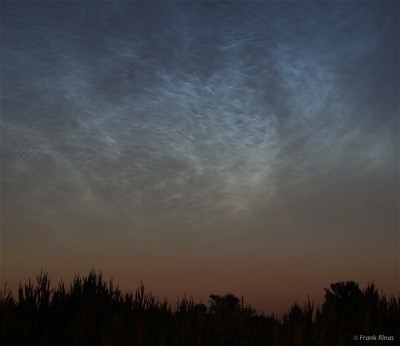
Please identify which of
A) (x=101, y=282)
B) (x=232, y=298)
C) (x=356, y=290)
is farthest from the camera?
(x=232, y=298)

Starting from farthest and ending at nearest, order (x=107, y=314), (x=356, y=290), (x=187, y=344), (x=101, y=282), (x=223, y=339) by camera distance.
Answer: (x=356, y=290) → (x=101, y=282) → (x=107, y=314) → (x=223, y=339) → (x=187, y=344)

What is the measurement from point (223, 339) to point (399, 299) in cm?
560

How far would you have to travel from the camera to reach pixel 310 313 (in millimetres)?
12000

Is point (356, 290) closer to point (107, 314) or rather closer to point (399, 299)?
point (399, 299)

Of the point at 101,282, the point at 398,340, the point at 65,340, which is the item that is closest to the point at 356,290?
the point at 398,340

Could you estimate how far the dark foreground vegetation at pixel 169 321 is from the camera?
30.1 ft

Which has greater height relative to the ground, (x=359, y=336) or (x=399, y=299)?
(x=399, y=299)

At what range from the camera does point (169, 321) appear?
11.0 m

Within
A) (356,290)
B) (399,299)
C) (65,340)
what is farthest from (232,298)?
(65,340)

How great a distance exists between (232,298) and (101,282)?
975 cm

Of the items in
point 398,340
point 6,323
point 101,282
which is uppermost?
point 101,282

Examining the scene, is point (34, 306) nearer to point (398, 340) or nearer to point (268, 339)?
point (268, 339)

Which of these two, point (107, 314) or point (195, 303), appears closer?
point (107, 314)

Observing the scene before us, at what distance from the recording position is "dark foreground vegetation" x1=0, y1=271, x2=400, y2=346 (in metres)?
9.17
